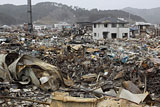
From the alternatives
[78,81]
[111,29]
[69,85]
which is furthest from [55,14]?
[69,85]

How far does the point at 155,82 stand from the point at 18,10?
11013 centimetres

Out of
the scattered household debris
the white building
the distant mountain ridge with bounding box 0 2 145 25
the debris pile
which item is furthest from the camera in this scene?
the distant mountain ridge with bounding box 0 2 145 25

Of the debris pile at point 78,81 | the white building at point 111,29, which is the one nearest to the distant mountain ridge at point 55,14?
the white building at point 111,29

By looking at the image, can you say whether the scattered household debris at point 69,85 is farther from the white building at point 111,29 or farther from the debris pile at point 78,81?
the white building at point 111,29

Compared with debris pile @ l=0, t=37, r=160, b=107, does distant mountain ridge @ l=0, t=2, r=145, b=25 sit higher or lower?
higher

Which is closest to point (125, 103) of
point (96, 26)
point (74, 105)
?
point (74, 105)

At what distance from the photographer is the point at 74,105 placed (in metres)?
3.09

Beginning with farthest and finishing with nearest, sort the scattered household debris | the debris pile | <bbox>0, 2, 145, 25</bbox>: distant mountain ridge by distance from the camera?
1. <bbox>0, 2, 145, 25</bbox>: distant mountain ridge
2. the debris pile
3. the scattered household debris

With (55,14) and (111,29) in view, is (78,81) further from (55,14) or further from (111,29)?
(55,14)

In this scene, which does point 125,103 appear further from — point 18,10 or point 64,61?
point 18,10

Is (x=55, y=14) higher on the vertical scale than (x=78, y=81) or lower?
→ higher

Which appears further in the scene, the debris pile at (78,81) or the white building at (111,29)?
the white building at (111,29)

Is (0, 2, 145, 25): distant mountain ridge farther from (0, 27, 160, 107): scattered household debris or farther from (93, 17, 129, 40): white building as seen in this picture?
(0, 27, 160, 107): scattered household debris

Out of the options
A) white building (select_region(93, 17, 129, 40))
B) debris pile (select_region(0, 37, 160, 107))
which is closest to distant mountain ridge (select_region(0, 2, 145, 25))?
white building (select_region(93, 17, 129, 40))
